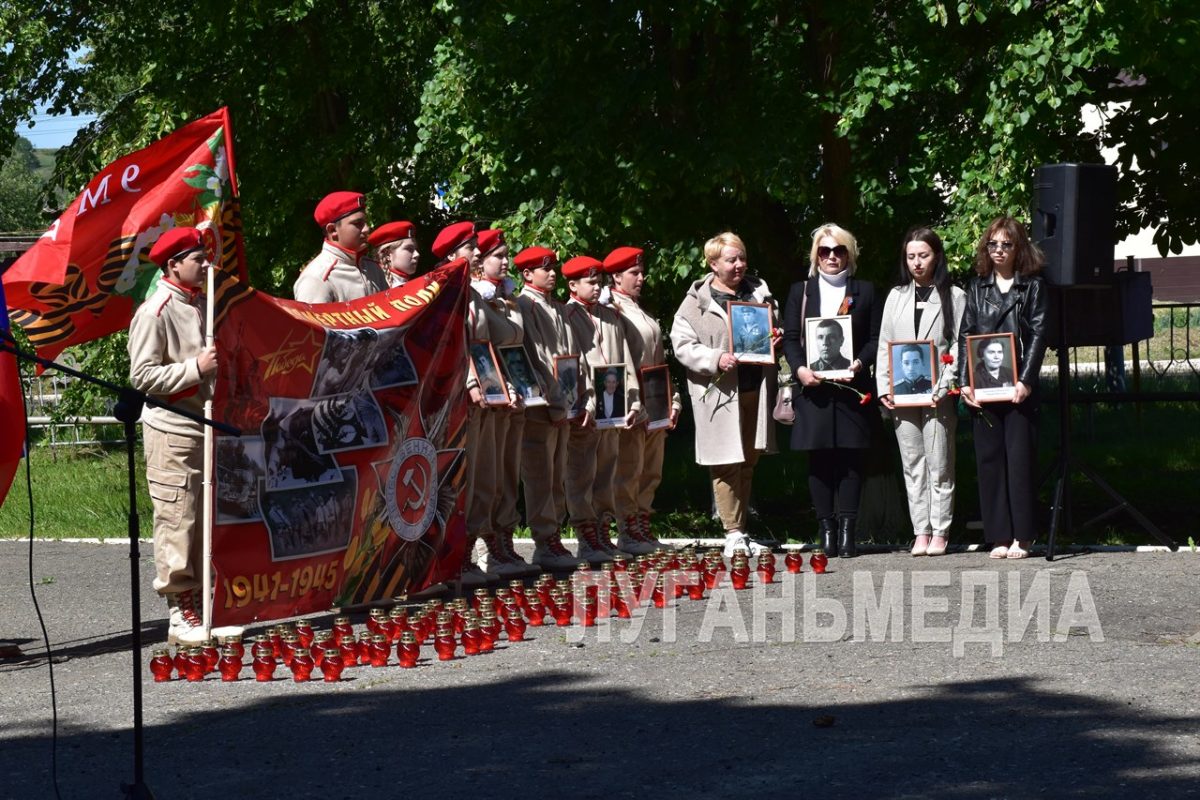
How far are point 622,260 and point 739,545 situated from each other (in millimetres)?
2156

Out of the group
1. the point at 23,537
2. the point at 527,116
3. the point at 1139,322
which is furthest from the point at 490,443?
the point at 23,537

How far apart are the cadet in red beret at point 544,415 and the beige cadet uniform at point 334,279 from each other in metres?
1.41

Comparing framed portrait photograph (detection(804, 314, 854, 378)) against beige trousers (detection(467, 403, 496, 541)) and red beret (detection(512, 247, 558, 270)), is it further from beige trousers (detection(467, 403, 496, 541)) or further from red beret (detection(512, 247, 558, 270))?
beige trousers (detection(467, 403, 496, 541))

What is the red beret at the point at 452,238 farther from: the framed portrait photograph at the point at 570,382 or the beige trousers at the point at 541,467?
the beige trousers at the point at 541,467

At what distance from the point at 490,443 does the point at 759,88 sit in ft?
13.0

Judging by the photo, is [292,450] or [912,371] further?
[912,371]

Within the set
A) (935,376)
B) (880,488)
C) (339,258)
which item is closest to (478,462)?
(339,258)

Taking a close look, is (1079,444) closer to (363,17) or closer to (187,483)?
(363,17)

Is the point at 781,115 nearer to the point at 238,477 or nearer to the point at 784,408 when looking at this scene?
the point at 784,408

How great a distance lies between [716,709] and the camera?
731cm

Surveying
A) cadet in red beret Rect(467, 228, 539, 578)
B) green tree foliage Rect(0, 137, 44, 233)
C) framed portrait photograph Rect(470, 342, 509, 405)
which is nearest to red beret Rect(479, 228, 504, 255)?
cadet in red beret Rect(467, 228, 539, 578)

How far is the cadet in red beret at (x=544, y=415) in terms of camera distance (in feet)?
38.1

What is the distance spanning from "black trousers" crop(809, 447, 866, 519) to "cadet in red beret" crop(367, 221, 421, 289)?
310cm

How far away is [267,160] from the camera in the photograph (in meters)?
18.0
